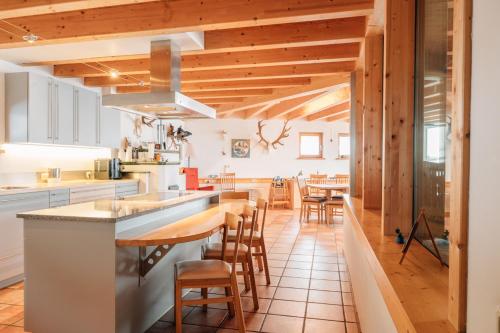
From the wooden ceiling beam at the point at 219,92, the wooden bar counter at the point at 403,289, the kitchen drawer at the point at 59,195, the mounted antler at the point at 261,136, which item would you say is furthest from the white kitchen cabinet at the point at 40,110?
the mounted antler at the point at 261,136

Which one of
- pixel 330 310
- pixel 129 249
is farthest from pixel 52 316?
pixel 330 310

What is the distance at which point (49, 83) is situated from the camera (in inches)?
173

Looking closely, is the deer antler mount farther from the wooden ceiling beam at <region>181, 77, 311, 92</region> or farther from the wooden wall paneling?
the wooden wall paneling

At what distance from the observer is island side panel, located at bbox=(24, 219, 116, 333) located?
7.41 ft

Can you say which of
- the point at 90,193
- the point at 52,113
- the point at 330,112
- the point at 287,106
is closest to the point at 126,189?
the point at 90,193

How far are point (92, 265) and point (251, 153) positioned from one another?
7060 millimetres

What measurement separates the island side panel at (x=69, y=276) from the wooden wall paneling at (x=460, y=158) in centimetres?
193

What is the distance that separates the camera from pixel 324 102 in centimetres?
759

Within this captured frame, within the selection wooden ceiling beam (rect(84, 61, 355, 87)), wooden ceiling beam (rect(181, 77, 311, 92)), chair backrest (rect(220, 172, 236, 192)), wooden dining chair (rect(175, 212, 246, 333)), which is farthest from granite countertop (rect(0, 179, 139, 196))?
chair backrest (rect(220, 172, 236, 192))

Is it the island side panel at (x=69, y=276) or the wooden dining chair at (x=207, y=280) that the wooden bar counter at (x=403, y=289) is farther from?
the island side panel at (x=69, y=276)

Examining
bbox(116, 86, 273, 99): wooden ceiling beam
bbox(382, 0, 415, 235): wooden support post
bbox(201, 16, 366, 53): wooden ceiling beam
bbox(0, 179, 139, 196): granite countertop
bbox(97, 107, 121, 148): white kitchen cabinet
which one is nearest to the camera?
bbox(382, 0, 415, 235): wooden support post

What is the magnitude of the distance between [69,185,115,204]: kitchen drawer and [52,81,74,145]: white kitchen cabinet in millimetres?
724

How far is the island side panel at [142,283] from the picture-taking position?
231cm

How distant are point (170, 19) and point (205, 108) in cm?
108
